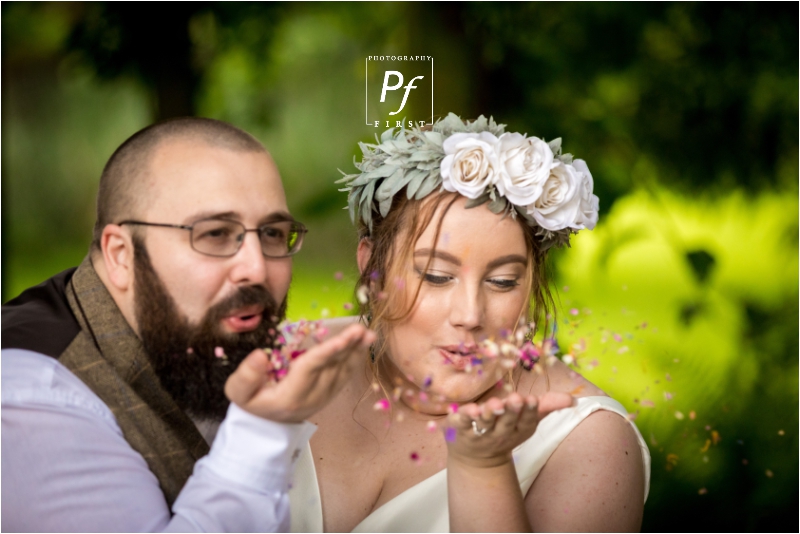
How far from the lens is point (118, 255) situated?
1.78 metres

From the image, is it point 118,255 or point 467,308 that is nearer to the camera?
point 118,255

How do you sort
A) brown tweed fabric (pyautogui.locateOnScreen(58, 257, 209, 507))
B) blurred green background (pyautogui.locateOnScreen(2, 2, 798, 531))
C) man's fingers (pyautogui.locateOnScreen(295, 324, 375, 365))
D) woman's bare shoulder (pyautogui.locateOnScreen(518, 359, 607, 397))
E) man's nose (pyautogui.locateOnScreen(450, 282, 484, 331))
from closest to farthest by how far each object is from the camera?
1. man's fingers (pyautogui.locateOnScreen(295, 324, 375, 365))
2. brown tweed fabric (pyautogui.locateOnScreen(58, 257, 209, 507))
3. man's nose (pyautogui.locateOnScreen(450, 282, 484, 331))
4. woman's bare shoulder (pyautogui.locateOnScreen(518, 359, 607, 397))
5. blurred green background (pyautogui.locateOnScreen(2, 2, 798, 531))

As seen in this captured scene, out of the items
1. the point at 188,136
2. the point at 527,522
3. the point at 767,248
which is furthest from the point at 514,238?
the point at 767,248

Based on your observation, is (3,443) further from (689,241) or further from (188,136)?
(689,241)

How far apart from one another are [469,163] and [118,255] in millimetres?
924

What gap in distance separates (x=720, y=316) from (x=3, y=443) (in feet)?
10.3

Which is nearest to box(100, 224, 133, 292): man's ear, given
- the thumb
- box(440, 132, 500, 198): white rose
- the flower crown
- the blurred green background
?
the thumb

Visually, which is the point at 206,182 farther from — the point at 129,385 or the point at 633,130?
the point at 633,130

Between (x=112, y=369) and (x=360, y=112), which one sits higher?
(x=360, y=112)

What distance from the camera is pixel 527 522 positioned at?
1735mm

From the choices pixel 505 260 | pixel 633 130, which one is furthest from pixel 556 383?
pixel 633 130

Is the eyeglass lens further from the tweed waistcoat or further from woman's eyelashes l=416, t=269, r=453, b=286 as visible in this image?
woman's eyelashes l=416, t=269, r=453, b=286

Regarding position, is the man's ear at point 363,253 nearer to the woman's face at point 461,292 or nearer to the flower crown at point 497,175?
the flower crown at point 497,175

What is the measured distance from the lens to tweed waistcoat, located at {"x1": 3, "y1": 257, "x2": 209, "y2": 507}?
1690 mm
